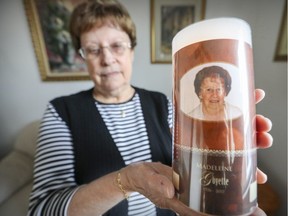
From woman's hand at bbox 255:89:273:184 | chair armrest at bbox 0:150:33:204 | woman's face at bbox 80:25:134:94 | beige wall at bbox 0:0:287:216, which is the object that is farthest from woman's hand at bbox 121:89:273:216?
chair armrest at bbox 0:150:33:204

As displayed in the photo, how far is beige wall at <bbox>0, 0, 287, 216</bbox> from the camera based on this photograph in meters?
0.79

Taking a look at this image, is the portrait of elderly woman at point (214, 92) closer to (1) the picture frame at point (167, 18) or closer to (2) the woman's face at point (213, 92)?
(2) the woman's face at point (213, 92)

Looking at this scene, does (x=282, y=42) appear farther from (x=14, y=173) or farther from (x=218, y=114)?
(x=14, y=173)

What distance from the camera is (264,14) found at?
84 centimetres

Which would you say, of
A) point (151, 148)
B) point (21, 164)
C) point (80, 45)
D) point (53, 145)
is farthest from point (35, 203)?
point (21, 164)

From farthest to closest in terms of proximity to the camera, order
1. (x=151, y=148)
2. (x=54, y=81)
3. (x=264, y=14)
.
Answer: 1. (x=54, y=81)
2. (x=264, y=14)
3. (x=151, y=148)

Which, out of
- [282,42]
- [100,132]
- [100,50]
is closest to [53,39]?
[100,50]

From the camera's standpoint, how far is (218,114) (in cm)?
23

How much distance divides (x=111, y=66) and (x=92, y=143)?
0.75 feet

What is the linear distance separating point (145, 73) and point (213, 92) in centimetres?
100

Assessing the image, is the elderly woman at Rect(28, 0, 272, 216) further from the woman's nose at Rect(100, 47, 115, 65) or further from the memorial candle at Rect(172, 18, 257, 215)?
the memorial candle at Rect(172, 18, 257, 215)

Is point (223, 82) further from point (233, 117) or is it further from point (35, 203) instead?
point (35, 203)

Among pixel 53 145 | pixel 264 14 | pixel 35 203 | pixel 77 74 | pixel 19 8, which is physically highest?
pixel 19 8

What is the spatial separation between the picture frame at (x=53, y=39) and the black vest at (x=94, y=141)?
61cm
